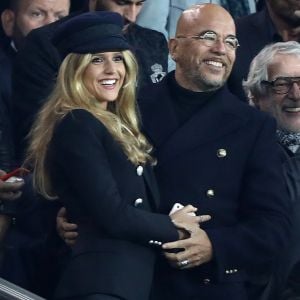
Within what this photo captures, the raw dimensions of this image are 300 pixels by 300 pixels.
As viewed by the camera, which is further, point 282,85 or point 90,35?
point 282,85

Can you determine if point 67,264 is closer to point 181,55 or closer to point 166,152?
point 166,152

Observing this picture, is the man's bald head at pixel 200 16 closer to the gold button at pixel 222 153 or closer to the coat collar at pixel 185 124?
the coat collar at pixel 185 124

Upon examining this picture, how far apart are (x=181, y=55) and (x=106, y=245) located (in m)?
1.14

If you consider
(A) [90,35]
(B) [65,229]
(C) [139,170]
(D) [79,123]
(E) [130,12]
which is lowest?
(B) [65,229]

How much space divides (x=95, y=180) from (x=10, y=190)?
2.56 feet

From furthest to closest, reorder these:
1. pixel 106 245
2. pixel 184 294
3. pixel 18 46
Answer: pixel 18 46, pixel 184 294, pixel 106 245

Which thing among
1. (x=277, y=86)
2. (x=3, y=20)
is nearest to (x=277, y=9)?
(x=277, y=86)

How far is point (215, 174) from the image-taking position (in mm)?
5680

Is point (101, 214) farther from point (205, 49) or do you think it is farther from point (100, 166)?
point (205, 49)

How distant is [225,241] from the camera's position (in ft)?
18.3

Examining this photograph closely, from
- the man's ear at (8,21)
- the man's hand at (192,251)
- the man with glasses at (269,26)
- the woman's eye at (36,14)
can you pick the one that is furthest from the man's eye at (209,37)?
the man's ear at (8,21)

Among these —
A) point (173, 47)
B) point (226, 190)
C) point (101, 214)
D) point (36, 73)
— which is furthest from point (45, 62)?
point (101, 214)

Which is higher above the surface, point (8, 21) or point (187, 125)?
point (8, 21)

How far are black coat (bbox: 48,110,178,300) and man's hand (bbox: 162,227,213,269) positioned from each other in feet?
0.27
